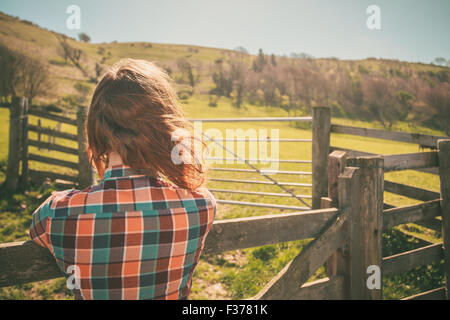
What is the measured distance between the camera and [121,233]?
0.97 meters

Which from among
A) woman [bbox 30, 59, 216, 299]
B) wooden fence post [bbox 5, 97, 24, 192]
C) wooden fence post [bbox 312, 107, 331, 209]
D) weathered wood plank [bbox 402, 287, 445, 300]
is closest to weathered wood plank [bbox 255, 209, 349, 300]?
woman [bbox 30, 59, 216, 299]

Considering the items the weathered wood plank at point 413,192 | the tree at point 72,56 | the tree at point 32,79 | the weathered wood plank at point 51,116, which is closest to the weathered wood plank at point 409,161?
the weathered wood plank at point 413,192

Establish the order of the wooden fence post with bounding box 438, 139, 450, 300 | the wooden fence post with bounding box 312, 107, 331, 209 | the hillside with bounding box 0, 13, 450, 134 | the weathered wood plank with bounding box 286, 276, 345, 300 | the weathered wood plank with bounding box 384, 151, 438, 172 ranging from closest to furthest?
→ 1. the weathered wood plank with bounding box 286, 276, 345, 300
2. the weathered wood plank with bounding box 384, 151, 438, 172
3. the wooden fence post with bounding box 438, 139, 450, 300
4. the wooden fence post with bounding box 312, 107, 331, 209
5. the hillside with bounding box 0, 13, 450, 134

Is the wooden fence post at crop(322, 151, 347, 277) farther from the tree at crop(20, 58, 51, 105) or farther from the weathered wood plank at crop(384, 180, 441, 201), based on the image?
the tree at crop(20, 58, 51, 105)

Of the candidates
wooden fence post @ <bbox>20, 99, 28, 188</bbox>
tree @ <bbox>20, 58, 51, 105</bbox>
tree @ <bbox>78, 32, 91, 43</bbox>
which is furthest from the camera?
tree @ <bbox>78, 32, 91, 43</bbox>

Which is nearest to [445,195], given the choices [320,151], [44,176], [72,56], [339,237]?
[320,151]

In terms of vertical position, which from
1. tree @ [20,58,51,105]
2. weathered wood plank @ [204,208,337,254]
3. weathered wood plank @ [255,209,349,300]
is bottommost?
weathered wood plank @ [255,209,349,300]

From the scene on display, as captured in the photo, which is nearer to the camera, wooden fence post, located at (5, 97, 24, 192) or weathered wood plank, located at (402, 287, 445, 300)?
weathered wood plank, located at (402, 287, 445, 300)

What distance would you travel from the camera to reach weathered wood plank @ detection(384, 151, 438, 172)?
2.69 metres

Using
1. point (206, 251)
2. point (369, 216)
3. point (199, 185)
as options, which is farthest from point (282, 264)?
point (199, 185)

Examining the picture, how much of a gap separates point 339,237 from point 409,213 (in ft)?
3.46

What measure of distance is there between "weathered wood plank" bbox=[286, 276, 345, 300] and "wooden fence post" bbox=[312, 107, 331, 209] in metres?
1.74

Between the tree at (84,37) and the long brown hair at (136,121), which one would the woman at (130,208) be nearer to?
the long brown hair at (136,121)
